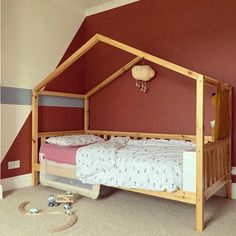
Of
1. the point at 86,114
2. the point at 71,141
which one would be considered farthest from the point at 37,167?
the point at 86,114

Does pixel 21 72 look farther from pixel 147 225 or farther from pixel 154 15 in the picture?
pixel 147 225

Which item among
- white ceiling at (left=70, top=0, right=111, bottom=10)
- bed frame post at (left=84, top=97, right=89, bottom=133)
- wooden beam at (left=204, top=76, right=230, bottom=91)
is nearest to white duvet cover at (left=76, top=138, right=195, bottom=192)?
wooden beam at (left=204, top=76, right=230, bottom=91)

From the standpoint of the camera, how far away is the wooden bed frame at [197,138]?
231 centimetres

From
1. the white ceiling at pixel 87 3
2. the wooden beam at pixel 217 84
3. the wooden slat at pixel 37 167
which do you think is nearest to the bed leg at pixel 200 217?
the wooden beam at pixel 217 84

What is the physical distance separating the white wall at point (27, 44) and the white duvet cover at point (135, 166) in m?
1.05

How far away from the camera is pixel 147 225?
2.38 m

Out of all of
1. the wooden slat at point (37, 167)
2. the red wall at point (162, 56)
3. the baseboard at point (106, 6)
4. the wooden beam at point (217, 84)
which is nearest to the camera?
the wooden beam at point (217, 84)

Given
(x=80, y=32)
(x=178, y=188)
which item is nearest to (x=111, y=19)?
(x=80, y=32)

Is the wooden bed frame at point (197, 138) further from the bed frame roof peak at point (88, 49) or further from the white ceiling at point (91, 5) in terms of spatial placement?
the white ceiling at point (91, 5)

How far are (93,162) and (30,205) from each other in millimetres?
778

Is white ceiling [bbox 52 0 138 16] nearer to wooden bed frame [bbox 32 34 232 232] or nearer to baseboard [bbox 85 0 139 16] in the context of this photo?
baseboard [bbox 85 0 139 16]

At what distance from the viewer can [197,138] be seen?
2.32 m

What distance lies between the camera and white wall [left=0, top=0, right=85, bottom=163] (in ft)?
11.2

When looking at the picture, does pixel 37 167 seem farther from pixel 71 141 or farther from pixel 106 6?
pixel 106 6
